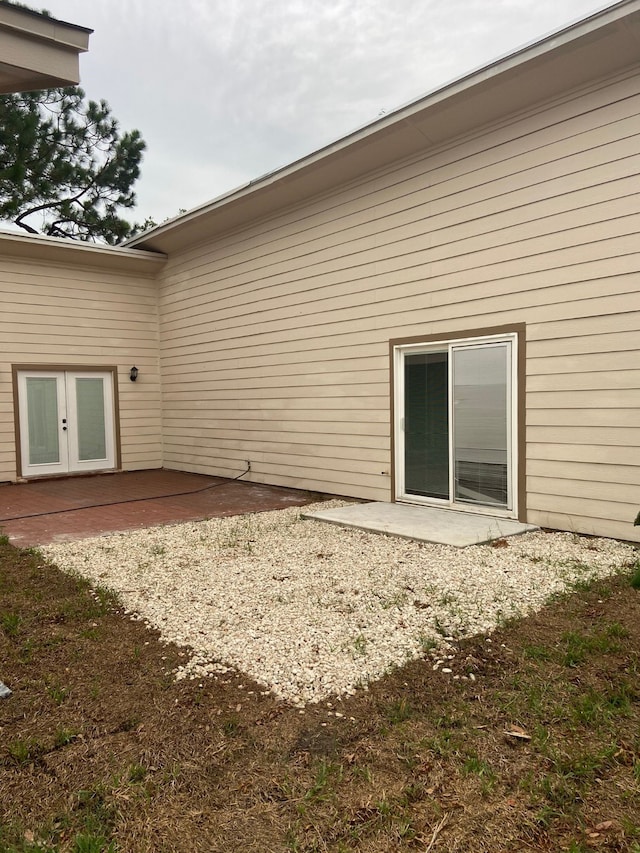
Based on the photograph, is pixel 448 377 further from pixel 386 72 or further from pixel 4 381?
pixel 386 72

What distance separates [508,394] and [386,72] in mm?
12556

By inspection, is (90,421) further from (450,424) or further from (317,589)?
(317,589)

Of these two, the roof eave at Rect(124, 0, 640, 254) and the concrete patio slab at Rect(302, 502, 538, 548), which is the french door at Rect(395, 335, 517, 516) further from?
the roof eave at Rect(124, 0, 640, 254)

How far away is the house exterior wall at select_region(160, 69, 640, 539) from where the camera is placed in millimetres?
4754

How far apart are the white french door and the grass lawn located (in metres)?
7.09

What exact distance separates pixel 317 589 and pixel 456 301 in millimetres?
3346

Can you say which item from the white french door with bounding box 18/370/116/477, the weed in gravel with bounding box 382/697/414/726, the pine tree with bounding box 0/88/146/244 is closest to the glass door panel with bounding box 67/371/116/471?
the white french door with bounding box 18/370/116/477

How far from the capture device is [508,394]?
546 cm

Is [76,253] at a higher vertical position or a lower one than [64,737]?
higher

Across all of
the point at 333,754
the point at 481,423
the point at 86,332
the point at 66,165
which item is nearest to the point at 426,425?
the point at 481,423

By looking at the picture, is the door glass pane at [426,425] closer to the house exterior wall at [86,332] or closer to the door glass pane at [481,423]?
the door glass pane at [481,423]

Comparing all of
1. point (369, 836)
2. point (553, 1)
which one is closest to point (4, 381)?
point (369, 836)

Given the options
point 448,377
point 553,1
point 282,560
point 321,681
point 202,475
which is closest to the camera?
point 321,681

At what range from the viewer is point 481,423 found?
568cm
